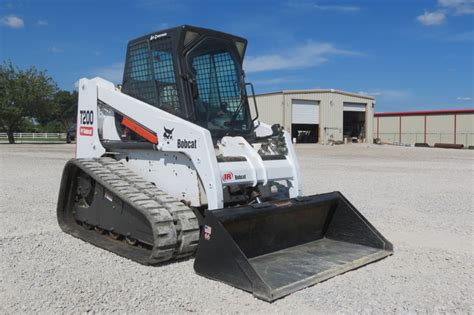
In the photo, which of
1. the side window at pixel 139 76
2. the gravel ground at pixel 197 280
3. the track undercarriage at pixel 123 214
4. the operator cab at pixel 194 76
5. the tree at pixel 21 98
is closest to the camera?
the gravel ground at pixel 197 280

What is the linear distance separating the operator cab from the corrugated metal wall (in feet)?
155

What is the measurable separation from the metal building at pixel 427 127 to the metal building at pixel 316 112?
680 centimetres

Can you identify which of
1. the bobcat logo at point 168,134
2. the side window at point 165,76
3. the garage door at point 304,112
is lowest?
the bobcat logo at point 168,134

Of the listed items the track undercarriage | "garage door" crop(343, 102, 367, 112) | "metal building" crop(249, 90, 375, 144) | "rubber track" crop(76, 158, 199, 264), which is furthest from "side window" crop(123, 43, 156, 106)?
"garage door" crop(343, 102, 367, 112)

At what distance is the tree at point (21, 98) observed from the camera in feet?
131

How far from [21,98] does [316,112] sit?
25354 millimetres

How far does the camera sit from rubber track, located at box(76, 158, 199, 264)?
5188mm

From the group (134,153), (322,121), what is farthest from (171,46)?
(322,121)

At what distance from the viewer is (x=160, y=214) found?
5.34m

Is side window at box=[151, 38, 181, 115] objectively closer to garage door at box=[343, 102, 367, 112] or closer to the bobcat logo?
the bobcat logo

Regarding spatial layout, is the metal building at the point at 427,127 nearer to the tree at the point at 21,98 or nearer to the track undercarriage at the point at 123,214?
the tree at the point at 21,98

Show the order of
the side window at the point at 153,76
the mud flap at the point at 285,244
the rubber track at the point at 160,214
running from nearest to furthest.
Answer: the mud flap at the point at 285,244 < the rubber track at the point at 160,214 < the side window at the point at 153,76

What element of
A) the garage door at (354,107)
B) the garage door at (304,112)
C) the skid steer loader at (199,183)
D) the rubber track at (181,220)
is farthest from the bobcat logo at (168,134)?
the garage door at (354,107)

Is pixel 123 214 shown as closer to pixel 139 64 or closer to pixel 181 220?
pixel 181 220
